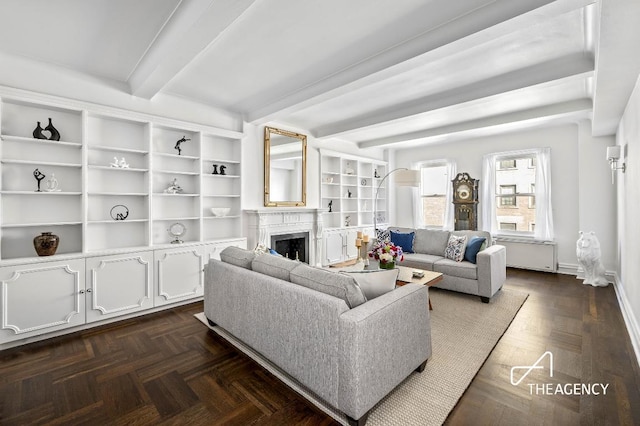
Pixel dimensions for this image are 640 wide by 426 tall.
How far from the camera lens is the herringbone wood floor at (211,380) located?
1.84 meters

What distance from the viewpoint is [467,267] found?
3.98 metres

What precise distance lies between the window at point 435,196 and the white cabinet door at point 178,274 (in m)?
5.11

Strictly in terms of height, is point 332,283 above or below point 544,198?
below

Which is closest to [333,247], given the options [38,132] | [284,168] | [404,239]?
[404,239]

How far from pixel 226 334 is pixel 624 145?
4995mm

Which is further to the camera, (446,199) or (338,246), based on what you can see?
(446,199)

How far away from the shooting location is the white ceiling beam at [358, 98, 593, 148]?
4192 millimetres

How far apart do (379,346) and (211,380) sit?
1.30m

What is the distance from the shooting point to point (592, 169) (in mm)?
4828

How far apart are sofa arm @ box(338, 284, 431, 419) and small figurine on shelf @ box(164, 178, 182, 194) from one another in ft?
10.5

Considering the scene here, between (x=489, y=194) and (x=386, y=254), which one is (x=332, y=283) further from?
(x=489, y=194)

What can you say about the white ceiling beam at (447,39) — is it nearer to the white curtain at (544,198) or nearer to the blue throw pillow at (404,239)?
the blue throw pillow at (404,239)

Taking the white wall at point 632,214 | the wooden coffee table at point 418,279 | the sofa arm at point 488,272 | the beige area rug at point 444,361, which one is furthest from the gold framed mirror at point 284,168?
the white wall at point 632,214

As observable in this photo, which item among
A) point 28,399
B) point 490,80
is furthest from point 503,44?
point 28,399
